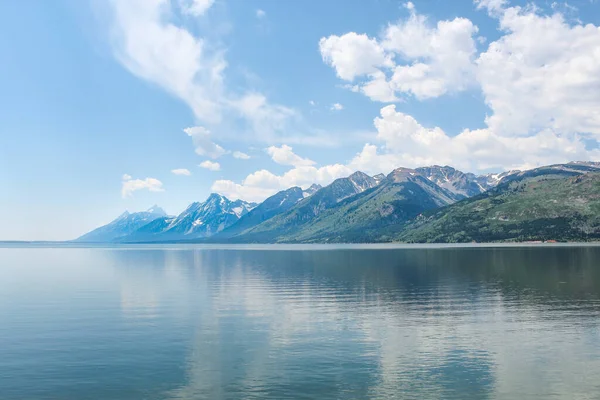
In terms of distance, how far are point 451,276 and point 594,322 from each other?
2838 inches

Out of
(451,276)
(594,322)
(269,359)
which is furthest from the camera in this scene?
(451,276)

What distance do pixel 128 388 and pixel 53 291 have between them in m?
83.1

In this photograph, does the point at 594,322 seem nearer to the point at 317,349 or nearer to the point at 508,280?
the point at 317,349

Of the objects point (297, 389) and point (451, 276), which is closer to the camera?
point (297, 389)

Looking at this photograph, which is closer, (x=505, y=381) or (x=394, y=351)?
(x=505, y=381)

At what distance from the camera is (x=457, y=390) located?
38.6m

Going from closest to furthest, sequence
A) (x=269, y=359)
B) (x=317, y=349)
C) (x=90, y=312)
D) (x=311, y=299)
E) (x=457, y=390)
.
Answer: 1. (x=457, y=390)
2. (x=269, y=359)
3. (x=317, y=349)
4. (x=90, y=312)
5. (x=311, y=299)

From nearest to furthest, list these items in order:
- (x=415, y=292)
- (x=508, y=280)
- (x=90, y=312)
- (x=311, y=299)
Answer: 1. (x=90, y=312)
2. (x=311, y=299)
3. (x=415, y=292)
4. (x=508, y=280)

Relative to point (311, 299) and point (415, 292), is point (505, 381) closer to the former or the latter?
point (311, 299)

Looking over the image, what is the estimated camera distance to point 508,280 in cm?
12338

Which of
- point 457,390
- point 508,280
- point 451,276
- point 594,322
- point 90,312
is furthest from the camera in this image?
Result: point 451,276

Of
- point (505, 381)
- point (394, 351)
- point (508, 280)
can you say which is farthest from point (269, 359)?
point (508, 280)

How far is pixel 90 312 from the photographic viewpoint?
7950 centimetres

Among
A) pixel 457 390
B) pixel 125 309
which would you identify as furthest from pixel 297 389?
pixel 125 309
